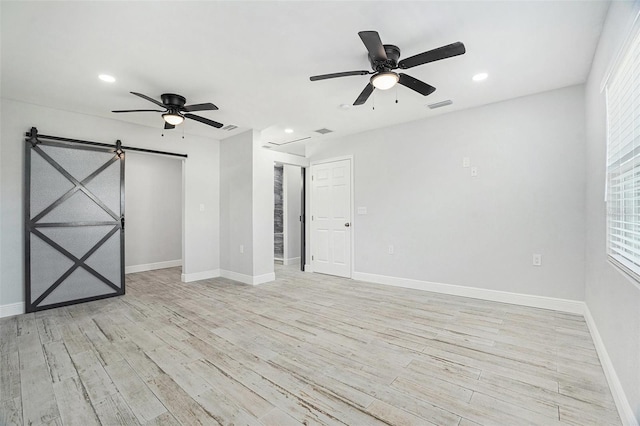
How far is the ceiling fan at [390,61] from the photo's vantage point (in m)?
2.07

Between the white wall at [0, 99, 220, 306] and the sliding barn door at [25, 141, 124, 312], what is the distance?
12 centimetres

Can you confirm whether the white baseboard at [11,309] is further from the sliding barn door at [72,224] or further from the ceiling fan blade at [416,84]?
the ceiling fan blade at [416,84]

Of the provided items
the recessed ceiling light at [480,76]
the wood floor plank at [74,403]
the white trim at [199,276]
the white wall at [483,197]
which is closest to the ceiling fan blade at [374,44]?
the recessed ceiling light at [480,76]

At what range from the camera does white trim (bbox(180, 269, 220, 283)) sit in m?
5.08

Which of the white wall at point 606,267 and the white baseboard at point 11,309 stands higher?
the white wall at point 606,267

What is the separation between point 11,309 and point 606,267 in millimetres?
6068

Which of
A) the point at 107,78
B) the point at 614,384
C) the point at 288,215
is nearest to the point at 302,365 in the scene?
the point at 614,384

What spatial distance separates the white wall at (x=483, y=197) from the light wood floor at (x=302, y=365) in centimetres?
58

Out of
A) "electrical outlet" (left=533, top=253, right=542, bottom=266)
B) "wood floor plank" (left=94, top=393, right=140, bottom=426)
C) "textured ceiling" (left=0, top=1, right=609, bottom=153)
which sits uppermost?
"textured ceiling" (left=0, top=1, right=609, bottom=153)

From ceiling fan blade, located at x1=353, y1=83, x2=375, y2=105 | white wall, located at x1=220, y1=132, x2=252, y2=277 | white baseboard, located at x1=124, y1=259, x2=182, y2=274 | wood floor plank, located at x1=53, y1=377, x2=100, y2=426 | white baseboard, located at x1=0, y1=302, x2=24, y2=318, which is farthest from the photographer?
white baseboard, located at x1=124, y1=259, x2=182, y2=274

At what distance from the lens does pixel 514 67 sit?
286cm

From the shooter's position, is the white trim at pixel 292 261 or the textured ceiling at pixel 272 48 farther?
the white trim at pixel 292 261

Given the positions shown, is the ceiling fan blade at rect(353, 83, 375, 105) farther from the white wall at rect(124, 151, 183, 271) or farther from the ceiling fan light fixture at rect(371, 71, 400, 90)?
the white wall at rect(124, 151, 183, 271)

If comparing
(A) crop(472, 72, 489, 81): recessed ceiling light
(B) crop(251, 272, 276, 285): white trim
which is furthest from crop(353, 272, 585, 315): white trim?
(A) crop(472, 72, 489, 81): recessed ceiling light
